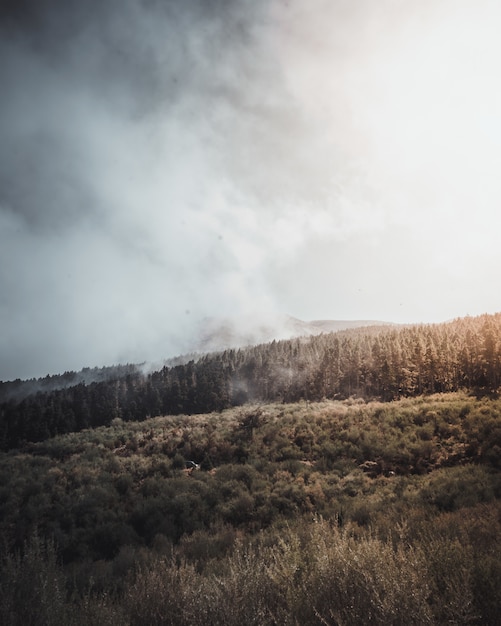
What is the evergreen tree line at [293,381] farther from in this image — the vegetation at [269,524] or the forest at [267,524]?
the vegetation at [269,524]

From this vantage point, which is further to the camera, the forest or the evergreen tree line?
the evergreen tree line

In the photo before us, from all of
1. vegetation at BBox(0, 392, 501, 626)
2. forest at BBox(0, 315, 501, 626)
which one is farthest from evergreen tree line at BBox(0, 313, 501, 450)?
vegetation at BBox(0, 392, 501, 626)

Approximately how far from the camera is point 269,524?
39.4 ft

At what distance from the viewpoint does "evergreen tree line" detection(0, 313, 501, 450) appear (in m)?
55.0

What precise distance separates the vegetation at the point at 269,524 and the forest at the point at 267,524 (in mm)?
41

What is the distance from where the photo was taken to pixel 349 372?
2968 inches

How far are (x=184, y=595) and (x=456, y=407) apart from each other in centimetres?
2616

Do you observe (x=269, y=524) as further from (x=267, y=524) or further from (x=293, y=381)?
(x=293, y=381)

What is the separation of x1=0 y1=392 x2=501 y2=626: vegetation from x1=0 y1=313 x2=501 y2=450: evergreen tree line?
28.7m

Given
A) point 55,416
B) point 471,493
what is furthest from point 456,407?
point 55,416

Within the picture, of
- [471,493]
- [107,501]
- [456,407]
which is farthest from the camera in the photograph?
[456,407]

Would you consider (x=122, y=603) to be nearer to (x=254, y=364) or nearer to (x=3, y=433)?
(x=3, y=433)

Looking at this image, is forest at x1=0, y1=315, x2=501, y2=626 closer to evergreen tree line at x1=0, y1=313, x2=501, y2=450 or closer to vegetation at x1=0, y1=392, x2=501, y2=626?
vegetation at x1=0, y1=392, x2=501, y2=626

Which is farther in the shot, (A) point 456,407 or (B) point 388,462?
(A) point 456,407
